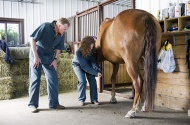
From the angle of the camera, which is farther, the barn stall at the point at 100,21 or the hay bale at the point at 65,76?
the hay bale at the point at 65,76

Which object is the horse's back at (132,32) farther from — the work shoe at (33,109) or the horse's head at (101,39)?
the work shoe at (33,109)

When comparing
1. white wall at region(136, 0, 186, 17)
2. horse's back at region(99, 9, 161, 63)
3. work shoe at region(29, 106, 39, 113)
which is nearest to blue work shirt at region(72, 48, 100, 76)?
horse's back at region(99, 9, 161, 63)

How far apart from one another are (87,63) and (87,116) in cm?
87

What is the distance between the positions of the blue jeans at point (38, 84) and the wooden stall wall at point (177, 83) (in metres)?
1.53

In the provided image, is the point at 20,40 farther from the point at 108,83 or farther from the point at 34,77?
the point at 34,77

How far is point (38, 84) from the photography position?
2771mm

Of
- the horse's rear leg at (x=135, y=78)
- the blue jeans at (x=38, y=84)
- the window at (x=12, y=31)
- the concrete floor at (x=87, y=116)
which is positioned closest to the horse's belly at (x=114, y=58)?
the horse's rear leg at (x=135, y=78)

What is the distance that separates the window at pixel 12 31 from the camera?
5.79 m

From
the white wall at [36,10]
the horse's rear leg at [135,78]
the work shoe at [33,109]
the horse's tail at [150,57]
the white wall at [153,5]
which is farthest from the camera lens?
the white wall at [36,10]

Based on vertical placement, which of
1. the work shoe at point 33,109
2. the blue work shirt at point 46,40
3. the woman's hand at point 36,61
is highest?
the blue work shirt at point 46,40

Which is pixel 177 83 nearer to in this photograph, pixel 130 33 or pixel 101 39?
pixel 130 33

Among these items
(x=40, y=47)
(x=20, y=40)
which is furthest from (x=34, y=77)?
(x=20, y=40)

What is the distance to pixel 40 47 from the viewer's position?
8.99 feet

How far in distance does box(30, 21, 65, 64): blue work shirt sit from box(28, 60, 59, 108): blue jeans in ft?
0.42
